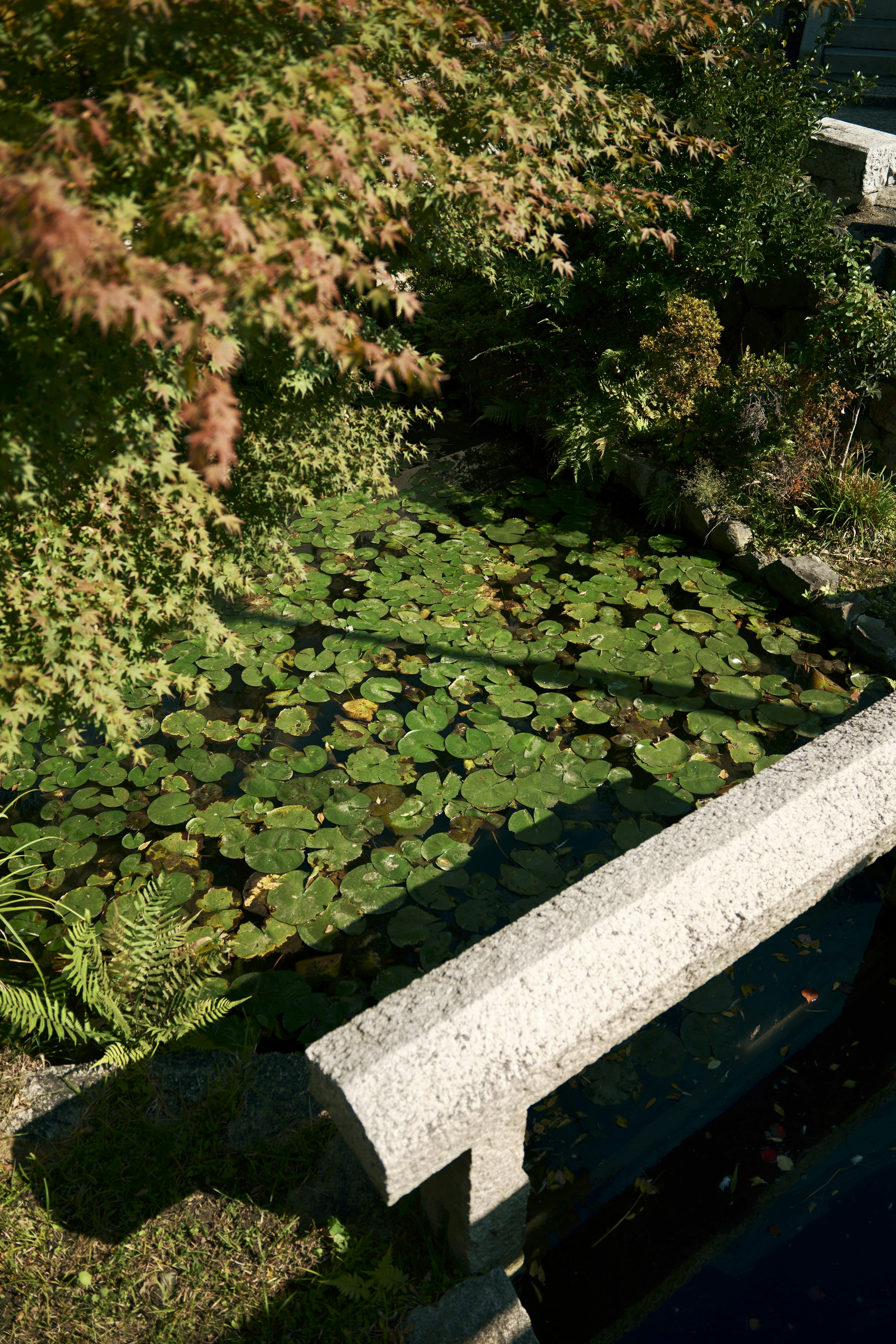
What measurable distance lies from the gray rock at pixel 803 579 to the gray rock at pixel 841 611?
46 millimetres

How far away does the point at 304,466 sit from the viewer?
290cm

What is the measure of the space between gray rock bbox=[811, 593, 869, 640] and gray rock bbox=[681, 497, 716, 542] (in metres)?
0.75

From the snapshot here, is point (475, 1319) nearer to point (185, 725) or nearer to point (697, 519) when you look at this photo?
point (185, 725)

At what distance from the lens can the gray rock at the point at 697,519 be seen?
175 inches

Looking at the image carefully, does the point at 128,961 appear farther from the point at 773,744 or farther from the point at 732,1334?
the point at 773,744

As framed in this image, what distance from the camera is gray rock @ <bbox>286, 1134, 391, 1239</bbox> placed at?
75.6 inches

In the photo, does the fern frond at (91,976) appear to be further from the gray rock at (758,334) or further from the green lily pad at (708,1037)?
the gray rock at (758,334)

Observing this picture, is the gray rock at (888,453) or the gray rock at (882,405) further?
the gray rock at (888,453)

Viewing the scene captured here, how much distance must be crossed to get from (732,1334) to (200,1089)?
54.5 inches

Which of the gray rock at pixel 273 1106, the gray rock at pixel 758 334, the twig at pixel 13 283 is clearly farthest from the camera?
the gray rock at pixel 758 334

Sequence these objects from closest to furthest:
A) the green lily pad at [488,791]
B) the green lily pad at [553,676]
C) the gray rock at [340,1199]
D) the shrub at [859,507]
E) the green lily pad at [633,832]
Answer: the gray rock at [340,1199], the green lily pad at [633,832], the green lily pad at [488,791], the green lily pad at [553,676], the shrub at [859,507]

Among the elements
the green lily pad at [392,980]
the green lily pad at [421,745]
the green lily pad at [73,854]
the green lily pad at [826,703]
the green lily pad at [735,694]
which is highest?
the green lily pad at [826,703]

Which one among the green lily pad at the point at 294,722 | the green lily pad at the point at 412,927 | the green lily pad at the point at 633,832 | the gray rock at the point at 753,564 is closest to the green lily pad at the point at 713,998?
the green lily pad at the point at 633,832

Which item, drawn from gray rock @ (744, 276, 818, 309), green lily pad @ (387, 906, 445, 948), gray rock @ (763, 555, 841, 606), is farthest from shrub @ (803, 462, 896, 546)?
green lily pad @ (387, 906, 445, 948)
